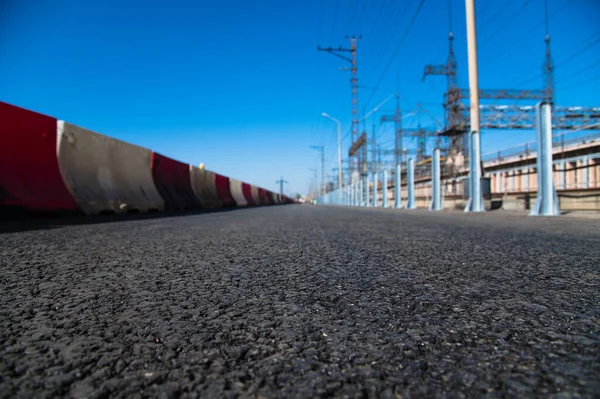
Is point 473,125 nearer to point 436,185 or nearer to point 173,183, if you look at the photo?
point 436,185

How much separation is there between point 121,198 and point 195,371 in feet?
22.6

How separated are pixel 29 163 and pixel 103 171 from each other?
5.17 ft

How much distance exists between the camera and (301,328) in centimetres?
97

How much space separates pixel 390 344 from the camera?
0.85m

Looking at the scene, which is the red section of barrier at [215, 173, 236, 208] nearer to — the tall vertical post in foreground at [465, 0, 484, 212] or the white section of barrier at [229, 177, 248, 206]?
the white section of barrier at [229, 177, 248, 206]

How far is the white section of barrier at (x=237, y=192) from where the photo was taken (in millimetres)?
18562

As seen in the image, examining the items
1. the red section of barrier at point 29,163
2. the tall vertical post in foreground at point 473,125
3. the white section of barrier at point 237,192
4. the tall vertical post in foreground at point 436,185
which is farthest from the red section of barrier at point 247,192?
the red section of barrier at point 29,163

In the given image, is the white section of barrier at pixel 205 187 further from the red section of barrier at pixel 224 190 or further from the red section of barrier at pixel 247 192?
the red section of barrier at pixel 247 192

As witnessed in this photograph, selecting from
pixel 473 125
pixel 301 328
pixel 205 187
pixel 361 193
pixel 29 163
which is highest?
pixel 473 125

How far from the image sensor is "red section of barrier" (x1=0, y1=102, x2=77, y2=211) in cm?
453

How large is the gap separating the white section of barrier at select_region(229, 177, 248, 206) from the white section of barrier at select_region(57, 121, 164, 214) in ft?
33.5

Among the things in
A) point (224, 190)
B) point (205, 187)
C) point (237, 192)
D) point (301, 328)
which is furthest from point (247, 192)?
point (301, 328)

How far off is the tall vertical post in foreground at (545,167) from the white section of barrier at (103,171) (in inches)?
304

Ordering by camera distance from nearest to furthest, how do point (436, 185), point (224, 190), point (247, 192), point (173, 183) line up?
1. point (173, 183)
2. point (436, 185)
3. point (224, 190)
4. point (247, 192)
